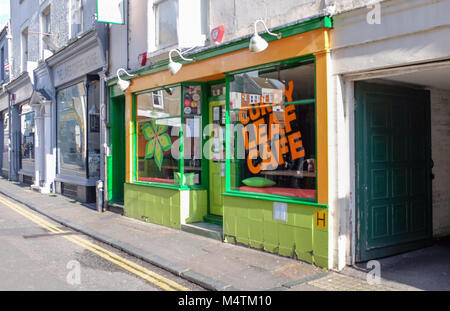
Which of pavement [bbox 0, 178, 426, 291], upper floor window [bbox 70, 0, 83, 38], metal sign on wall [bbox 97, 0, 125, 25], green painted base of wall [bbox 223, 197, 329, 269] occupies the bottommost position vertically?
pavement [bbox 0, 178, 426, 291]

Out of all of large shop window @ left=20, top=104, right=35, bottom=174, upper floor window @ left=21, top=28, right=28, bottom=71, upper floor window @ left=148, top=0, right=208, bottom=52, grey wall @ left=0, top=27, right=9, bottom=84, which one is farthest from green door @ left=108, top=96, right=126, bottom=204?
grey wall @ left=0, top=27, right=9, bottom=84

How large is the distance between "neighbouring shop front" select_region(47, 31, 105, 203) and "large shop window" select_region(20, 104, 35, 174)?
12.8 ft

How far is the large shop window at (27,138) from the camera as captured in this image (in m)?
19.4

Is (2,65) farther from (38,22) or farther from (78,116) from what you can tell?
(78,116)

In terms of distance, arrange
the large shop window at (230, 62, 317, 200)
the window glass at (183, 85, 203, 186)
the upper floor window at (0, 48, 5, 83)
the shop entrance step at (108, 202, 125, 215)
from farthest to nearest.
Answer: the upper floor window at (0, 48, 5, 83) → the shop entrance step at (108, 202, 125, 215) → the window glass at (183, 85, 203, 186) → the large shop window at (230, 62, 317, 200)

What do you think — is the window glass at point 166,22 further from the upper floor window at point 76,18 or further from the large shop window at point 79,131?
the upper floor window at point 76,18

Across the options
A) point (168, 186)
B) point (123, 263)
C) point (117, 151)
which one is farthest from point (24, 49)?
point (123, 263)

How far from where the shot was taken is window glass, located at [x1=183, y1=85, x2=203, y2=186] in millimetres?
9188

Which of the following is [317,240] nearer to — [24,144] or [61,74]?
[61,74]

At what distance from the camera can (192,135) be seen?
9273 millimetres

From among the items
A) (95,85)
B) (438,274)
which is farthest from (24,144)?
(438,274)

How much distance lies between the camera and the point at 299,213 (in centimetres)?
641

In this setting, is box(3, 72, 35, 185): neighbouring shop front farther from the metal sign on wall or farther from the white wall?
the white wall

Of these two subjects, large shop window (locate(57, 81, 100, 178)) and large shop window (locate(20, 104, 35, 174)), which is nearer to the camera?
large shop window (locate(57, 81, 100, 178))
